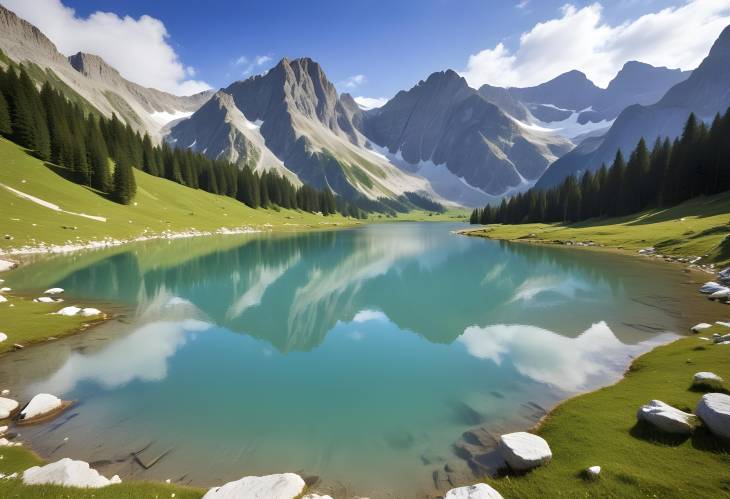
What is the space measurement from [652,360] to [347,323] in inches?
759

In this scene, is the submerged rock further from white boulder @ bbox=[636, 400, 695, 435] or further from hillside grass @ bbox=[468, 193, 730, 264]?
white boulder @ bbox=[636, 400, 695, 435]

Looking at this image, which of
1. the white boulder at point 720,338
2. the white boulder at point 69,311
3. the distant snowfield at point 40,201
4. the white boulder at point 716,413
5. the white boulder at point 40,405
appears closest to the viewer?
the white boulder at point 716,413

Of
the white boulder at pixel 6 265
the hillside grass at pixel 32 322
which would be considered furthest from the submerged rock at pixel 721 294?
the white boulder at pixel 6 265

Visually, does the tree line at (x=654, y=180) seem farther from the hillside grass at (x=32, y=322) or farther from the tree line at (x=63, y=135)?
the tree line at (x=63, y=135)

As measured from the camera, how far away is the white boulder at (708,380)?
38.3 feet

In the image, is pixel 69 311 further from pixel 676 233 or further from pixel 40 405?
pixel 676 233

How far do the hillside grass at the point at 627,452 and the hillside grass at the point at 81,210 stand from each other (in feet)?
220

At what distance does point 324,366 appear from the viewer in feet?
62.6

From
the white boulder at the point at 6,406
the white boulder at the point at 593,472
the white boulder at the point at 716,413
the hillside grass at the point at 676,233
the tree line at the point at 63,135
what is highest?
the tree line at the point at 63,135

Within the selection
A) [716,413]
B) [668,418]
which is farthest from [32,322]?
[716,413]

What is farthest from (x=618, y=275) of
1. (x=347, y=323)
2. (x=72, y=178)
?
(x=72, y=178)

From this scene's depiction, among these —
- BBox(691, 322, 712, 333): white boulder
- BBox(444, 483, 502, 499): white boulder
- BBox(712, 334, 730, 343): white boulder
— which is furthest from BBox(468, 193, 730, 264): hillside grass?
BBox(444, 483, 502, 499): white boulder

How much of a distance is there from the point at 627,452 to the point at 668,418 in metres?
1.72

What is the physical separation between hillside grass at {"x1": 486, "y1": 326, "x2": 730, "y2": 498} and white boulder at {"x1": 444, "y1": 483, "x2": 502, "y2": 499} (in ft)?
2.82
